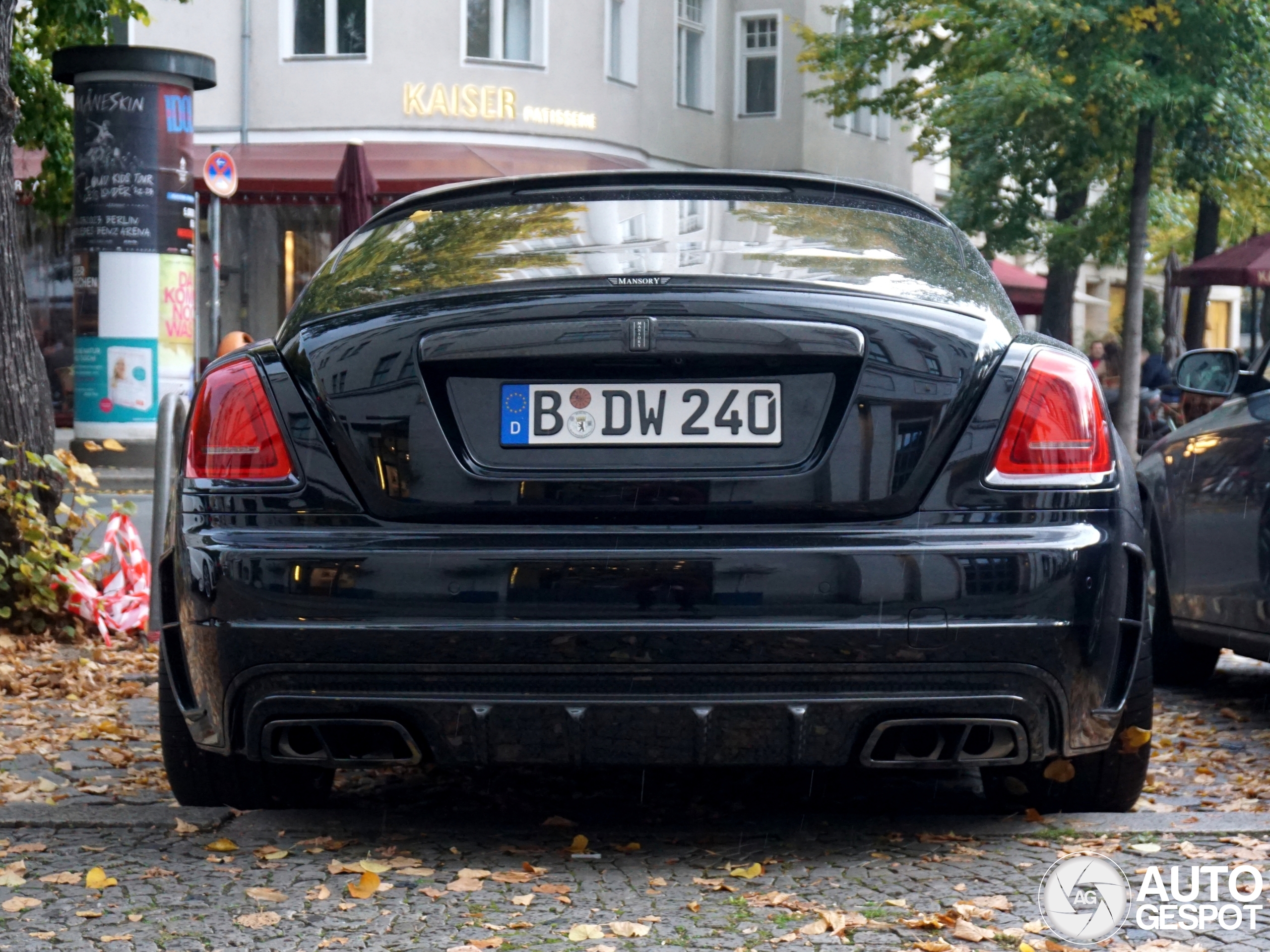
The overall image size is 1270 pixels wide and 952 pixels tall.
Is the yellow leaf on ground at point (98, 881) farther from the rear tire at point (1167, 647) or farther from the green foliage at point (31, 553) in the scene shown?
the rear tire at point (1167, 647)

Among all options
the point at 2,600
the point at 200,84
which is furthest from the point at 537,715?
the point at 200,84

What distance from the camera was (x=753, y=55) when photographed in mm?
33469

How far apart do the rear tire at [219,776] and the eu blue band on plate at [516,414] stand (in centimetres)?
107

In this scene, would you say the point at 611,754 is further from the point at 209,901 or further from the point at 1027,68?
the point at 1027,68

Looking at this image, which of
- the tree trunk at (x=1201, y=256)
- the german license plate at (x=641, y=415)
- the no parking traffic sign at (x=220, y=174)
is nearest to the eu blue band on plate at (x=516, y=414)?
the german license plate at (x=641, y=415)

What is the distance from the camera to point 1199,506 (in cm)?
609

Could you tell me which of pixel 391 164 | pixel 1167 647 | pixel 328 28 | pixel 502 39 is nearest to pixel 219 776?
pixel 1167 647

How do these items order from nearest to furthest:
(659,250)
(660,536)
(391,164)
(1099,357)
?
1. (660,536)
2. (659,250)
3. (1099,357)
4. (391,164)

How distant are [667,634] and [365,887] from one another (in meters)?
0.80

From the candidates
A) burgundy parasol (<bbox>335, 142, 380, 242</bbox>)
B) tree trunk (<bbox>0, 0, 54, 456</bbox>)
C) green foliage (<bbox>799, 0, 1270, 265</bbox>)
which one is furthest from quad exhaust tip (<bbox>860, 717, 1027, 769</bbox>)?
green foliage (<bbox>799, 0, 1270, 265</bbox>)

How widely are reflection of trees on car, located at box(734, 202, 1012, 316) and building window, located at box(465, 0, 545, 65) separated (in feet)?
79.0

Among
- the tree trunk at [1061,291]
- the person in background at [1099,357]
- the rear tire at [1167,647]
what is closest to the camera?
the rear tire at [1167,647]

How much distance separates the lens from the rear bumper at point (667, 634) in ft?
11.4

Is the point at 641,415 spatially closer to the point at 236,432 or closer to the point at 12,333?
the point at 236,432
